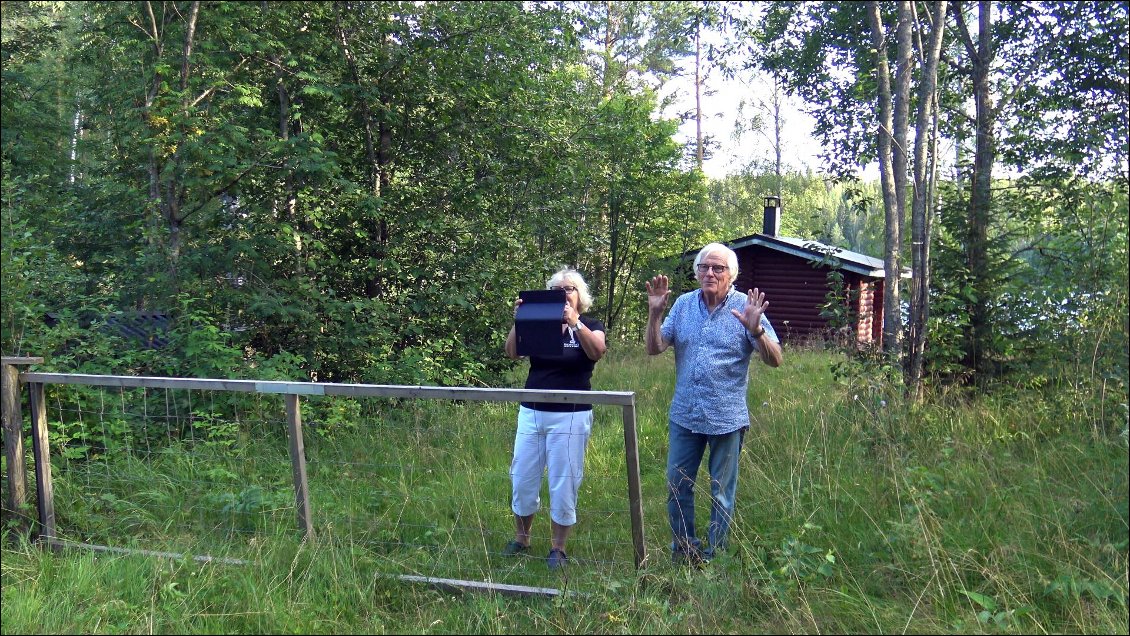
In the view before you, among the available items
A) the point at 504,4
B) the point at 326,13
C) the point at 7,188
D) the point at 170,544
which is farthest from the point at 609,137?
the point at 170,544

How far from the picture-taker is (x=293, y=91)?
10.4 m

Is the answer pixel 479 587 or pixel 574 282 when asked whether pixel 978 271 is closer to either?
pixel 574 282

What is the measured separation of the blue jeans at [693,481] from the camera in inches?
162

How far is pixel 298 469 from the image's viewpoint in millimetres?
4223

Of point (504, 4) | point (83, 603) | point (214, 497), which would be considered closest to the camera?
point (83, 603)

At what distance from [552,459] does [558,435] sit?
0.44 ft

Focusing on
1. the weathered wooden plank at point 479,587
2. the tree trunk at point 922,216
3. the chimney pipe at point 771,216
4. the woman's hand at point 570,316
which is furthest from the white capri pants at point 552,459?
the chimney pipe at point 771,216

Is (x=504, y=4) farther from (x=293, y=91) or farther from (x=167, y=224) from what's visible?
(x=167, y=224)

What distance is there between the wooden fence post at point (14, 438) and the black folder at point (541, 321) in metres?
2.68

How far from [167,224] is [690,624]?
Result: 8.06 m

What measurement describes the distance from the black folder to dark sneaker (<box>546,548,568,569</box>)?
100cm

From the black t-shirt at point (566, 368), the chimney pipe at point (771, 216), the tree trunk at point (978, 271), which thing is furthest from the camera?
the chimney pipe at point (771, 216)

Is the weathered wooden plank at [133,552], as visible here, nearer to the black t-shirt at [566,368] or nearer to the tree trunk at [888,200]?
the black t-shirt at [566,368]

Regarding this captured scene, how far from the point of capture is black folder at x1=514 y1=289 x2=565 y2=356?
14.2ft
